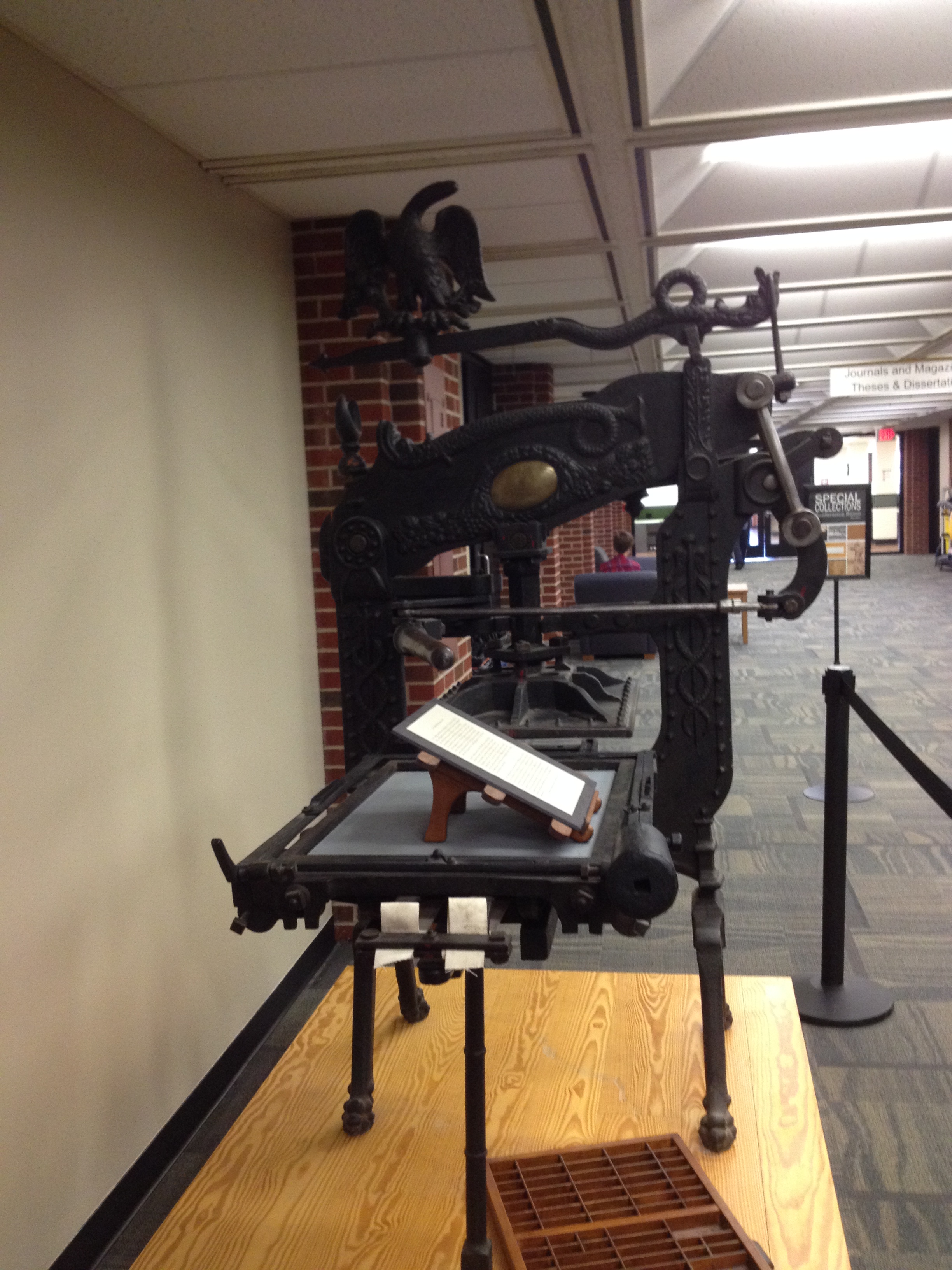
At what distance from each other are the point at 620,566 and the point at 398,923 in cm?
839

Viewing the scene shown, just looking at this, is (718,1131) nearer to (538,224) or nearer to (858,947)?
(858,947)

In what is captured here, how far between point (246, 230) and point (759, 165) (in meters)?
1.53

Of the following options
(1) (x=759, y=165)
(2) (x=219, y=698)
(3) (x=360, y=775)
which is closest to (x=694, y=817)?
(3) (x=360, y=775)

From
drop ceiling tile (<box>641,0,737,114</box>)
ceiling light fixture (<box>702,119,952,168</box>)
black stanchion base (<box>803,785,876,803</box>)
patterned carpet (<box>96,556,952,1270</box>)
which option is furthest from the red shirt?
drop ceiling tile (<box>641,0,737,114</box>)

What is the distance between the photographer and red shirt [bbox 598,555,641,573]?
9.65 m

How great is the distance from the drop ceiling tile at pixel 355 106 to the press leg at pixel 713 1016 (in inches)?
70.2

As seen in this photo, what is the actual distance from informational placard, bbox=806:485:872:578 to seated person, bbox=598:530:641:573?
4.62m

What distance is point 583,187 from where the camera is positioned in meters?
3.07

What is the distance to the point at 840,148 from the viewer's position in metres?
3.08

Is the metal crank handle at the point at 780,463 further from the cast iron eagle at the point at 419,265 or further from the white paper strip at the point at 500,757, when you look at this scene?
the white paper strip at the point at 500,757

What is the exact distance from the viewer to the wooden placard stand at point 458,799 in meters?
1.54

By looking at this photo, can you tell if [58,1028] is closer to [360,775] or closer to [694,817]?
[360,775]

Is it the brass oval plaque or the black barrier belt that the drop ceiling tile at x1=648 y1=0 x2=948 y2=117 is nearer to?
the brass oval plaque

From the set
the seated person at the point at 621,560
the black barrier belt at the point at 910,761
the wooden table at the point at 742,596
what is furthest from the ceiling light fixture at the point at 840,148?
the seated person at the point at 621,560
